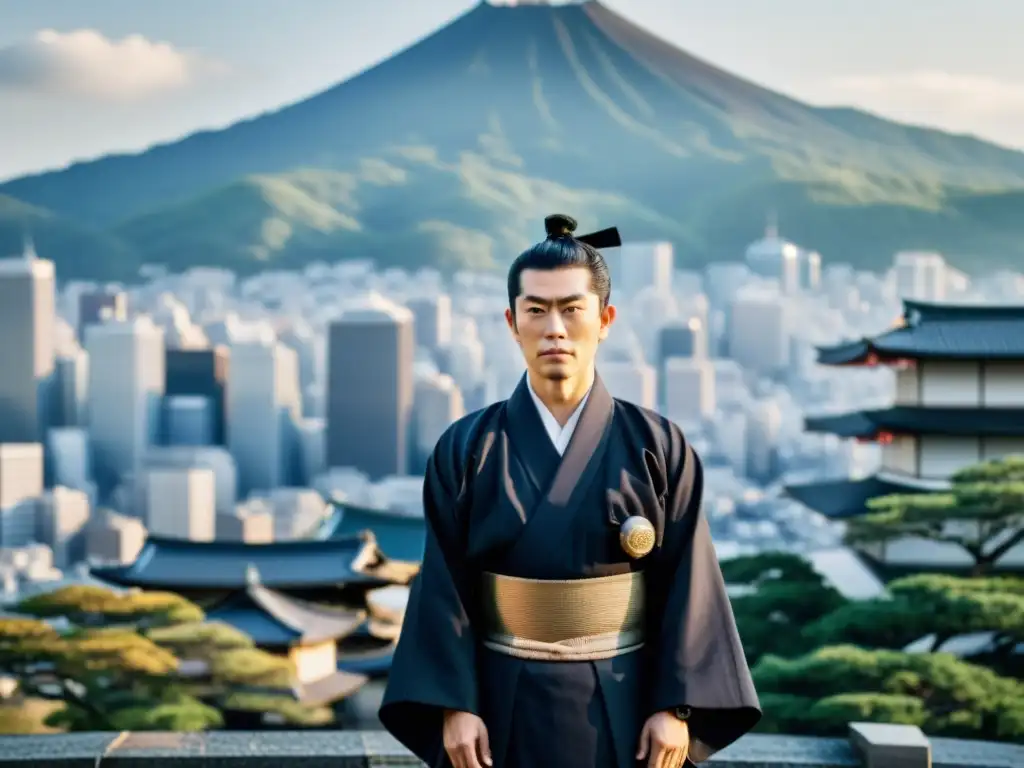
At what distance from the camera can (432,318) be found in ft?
148

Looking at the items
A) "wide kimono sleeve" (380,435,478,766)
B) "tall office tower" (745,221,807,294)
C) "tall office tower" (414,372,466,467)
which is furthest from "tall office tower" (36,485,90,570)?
"tall office tower" (745,221,807,294)

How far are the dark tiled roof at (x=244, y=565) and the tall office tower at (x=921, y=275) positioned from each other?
35030 millimetres

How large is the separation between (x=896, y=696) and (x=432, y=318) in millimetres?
40633

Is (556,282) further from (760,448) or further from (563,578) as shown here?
(760,448)

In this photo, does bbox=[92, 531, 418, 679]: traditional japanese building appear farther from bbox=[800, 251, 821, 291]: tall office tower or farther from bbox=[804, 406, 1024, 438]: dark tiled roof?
bbox=[800, 251, 821, 291]: tall office tower

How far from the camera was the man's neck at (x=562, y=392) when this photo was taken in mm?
1669

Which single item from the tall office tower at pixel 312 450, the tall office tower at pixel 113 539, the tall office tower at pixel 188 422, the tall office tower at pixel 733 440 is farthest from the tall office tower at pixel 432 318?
the tall office tower at pixel 113 539

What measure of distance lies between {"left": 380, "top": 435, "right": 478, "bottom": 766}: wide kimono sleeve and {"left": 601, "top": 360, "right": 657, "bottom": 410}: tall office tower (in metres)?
34.5

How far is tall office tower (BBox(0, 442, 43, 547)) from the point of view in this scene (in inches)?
1065

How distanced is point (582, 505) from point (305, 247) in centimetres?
4619

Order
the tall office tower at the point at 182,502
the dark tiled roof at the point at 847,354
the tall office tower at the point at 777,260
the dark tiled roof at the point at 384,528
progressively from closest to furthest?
the dark tiled roof at the point at 847,354
the dark tiled roof at the point at 384,528
the tall office tower at the point at 182,502
the tall office tower at the point at 777,260

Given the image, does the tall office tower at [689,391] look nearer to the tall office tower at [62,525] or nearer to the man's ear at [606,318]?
the tall office tower at [62,525]

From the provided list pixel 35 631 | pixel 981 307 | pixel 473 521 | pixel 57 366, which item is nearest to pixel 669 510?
pixel 473 521

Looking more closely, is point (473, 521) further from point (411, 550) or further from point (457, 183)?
point (457, 183)
